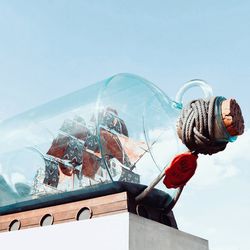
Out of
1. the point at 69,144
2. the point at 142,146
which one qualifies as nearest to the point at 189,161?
the point at 142,146

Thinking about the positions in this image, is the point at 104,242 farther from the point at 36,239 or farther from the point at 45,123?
the point at 45,123

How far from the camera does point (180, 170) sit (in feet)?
23.7

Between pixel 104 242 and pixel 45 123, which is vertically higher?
pixel 45 123

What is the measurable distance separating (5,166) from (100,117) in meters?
2.58

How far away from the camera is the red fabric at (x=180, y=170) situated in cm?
716

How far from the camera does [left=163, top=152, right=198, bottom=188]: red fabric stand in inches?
282

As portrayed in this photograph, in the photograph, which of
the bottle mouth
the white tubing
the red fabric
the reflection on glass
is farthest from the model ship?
the bottle mouth

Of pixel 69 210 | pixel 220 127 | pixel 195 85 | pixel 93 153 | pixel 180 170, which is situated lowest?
pixel 69 210

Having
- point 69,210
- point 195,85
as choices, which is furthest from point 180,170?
point 69,210

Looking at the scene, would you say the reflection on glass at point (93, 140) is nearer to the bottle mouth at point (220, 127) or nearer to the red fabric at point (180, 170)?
the red fabric at point (180, 170)

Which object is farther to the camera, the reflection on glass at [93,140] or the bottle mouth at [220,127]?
the reflection on glass at [93,140]

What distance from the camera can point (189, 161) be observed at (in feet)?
23.7

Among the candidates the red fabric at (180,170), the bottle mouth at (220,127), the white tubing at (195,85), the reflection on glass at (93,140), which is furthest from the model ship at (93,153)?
the bottle mouth at (220,127)

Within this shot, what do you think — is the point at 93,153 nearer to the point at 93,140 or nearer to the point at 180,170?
the point at 93,140
